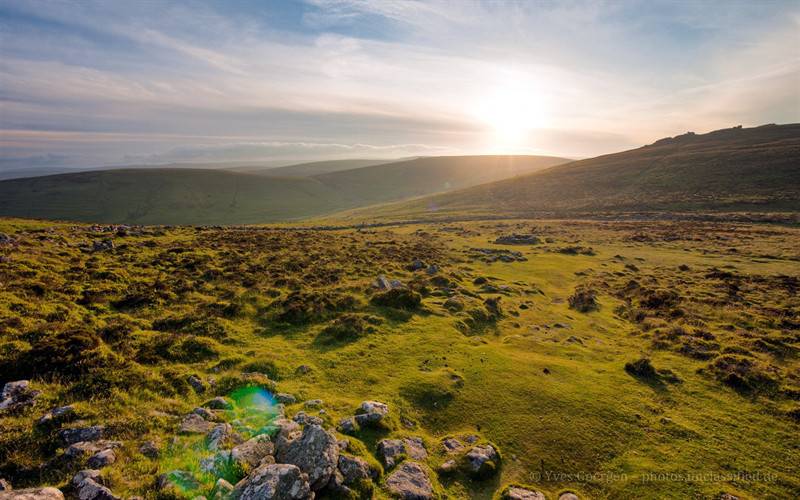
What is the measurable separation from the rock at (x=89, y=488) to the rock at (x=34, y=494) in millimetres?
372

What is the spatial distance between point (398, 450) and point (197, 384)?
8280 mm

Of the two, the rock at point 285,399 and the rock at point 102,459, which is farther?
the rock at point 285,399

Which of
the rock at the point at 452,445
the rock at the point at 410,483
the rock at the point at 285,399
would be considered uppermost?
the rock at the point at 285,399

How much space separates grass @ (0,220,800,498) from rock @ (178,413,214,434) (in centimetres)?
41

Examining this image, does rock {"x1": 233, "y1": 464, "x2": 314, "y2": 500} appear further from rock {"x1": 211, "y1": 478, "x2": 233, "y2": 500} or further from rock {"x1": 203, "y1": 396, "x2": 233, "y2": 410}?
rock {"x1": 203, "y1": 396, "x2": 233, "y2": 410}

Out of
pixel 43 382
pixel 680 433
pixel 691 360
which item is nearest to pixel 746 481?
pixel 680 433

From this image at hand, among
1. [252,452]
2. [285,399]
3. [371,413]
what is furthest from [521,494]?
[285,399]

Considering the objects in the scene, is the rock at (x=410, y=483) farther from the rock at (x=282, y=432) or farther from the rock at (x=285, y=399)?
the rock at (x=285, y=399)

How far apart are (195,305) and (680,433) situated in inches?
998

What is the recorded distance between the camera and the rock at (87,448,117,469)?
339 inches

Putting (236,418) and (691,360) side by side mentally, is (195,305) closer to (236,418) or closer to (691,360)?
(236,418)

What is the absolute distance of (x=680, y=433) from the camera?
43.1 ft

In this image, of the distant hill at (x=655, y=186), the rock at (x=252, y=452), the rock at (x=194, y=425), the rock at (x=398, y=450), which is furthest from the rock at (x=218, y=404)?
the distant hill at (x=655, y=186)

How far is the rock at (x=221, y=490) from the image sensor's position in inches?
312
